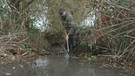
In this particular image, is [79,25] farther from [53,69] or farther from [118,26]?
[53,69]

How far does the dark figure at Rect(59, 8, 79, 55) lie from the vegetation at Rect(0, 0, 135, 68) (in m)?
0.20

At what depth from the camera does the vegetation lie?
23.4 ft

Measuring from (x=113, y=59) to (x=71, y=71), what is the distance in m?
1.49

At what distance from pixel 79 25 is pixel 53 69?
2361mm

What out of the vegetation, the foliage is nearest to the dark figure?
the vegetation

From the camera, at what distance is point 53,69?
273 inches

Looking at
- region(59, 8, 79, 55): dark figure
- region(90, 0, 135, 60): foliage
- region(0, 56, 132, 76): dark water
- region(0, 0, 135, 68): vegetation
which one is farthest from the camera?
region(59, 8, 79, 55): dark figure

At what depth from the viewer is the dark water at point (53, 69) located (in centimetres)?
651

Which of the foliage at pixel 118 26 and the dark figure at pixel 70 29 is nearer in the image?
the foliage at pixel 118 26

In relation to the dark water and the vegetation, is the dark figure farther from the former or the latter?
the dark water

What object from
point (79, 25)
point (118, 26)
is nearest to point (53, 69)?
point (118, 26)

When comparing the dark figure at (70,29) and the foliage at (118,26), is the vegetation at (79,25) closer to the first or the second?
the foliage at (118,26)

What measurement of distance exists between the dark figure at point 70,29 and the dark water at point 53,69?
3.56 feet

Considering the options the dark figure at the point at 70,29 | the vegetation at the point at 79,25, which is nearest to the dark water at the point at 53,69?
the vegetation at the point at 79,25
